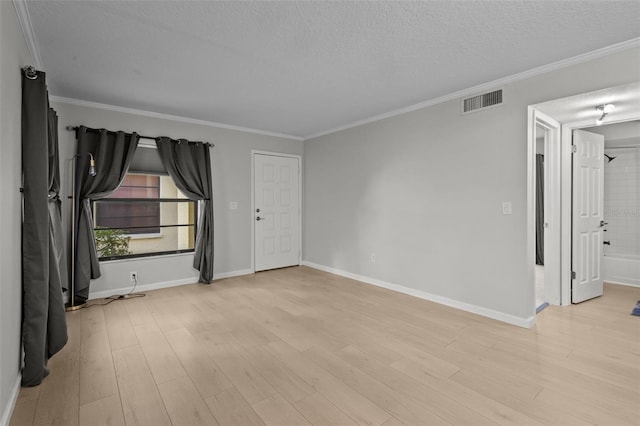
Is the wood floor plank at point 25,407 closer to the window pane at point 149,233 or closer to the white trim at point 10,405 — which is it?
the white trim at point 10,405

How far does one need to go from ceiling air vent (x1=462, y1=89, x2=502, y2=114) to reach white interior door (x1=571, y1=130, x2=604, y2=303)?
128 cm

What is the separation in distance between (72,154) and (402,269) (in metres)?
4.54

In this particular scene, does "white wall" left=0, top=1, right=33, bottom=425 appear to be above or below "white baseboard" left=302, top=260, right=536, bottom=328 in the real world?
above

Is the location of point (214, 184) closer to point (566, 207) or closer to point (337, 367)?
point (337, 367)

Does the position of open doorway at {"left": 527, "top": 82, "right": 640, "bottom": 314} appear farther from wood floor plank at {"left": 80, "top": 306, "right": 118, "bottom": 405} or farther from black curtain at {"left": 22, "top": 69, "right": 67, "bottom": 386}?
black curtain at {"left": 22, "top": 69, "right": 67, "bottom": 386}

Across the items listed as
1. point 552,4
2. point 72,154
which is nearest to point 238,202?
point 72,154

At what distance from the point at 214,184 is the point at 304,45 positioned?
121 inches

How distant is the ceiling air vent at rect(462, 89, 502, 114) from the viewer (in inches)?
131

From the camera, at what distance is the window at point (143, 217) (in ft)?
14.5

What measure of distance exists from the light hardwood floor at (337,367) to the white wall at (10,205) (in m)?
0.30

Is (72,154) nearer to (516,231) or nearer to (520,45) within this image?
(520,45)

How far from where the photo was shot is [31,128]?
2.14 meters

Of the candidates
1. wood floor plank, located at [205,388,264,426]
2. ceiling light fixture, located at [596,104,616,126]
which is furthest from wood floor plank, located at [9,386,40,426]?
ceiling light fixture, located at [596,104,616,126]

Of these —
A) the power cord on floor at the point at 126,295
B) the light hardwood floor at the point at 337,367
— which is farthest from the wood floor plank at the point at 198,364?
the power cord on floor at the point at 126,295
